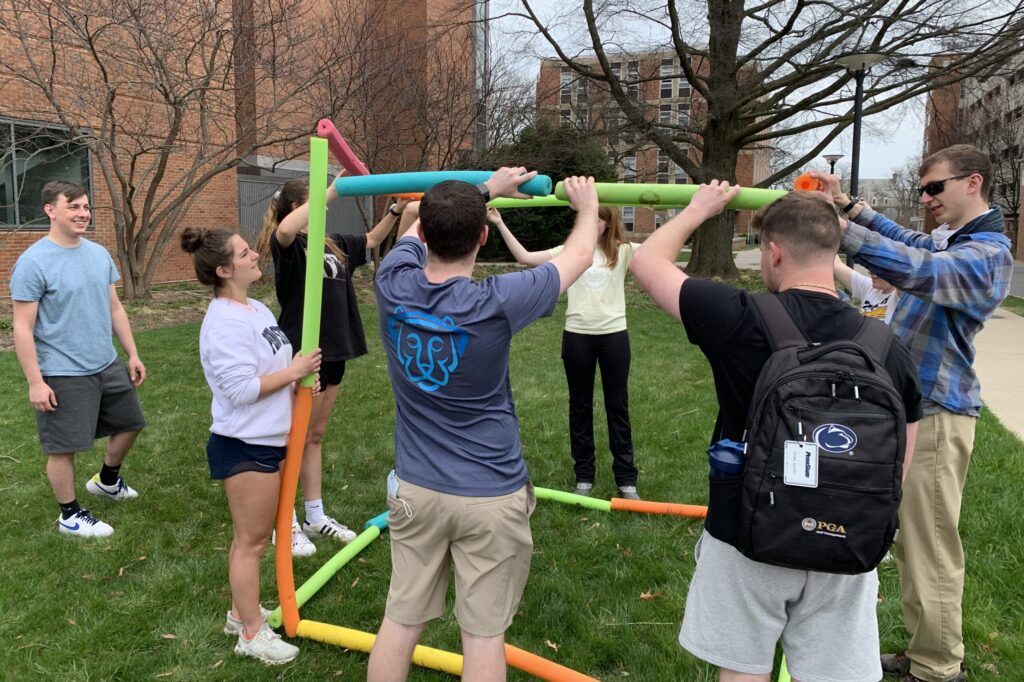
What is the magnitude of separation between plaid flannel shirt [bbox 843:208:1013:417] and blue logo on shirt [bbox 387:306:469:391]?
1293 mm

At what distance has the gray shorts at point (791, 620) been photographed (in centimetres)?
203

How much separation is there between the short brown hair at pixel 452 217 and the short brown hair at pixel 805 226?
88 cm

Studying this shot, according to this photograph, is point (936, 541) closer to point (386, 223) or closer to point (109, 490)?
point (386, 223)

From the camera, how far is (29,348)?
4008 mm

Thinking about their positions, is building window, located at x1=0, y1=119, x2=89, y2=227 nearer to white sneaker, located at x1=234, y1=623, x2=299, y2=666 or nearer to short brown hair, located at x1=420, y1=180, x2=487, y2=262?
white sneaker, located at x1=234, y1=623, x2=299, y2=666

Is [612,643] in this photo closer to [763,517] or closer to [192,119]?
[763,517]

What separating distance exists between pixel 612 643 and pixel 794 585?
5.29 ft

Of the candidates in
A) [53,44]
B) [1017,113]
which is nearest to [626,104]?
[53,44]

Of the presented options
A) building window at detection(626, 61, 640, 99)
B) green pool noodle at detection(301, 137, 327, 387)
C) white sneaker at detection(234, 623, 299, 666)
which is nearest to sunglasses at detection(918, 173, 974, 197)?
green pool noodle at detection(301, 137, 327, 387)

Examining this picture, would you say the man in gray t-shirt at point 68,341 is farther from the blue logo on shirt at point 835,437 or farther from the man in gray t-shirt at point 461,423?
the blue logo on shirt at point 835,437

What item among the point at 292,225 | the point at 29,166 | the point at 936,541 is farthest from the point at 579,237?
the point at 29,166

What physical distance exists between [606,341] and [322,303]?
1.94 m

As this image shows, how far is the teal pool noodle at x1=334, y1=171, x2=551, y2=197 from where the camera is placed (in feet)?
8.66

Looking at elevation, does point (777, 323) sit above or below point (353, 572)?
above
